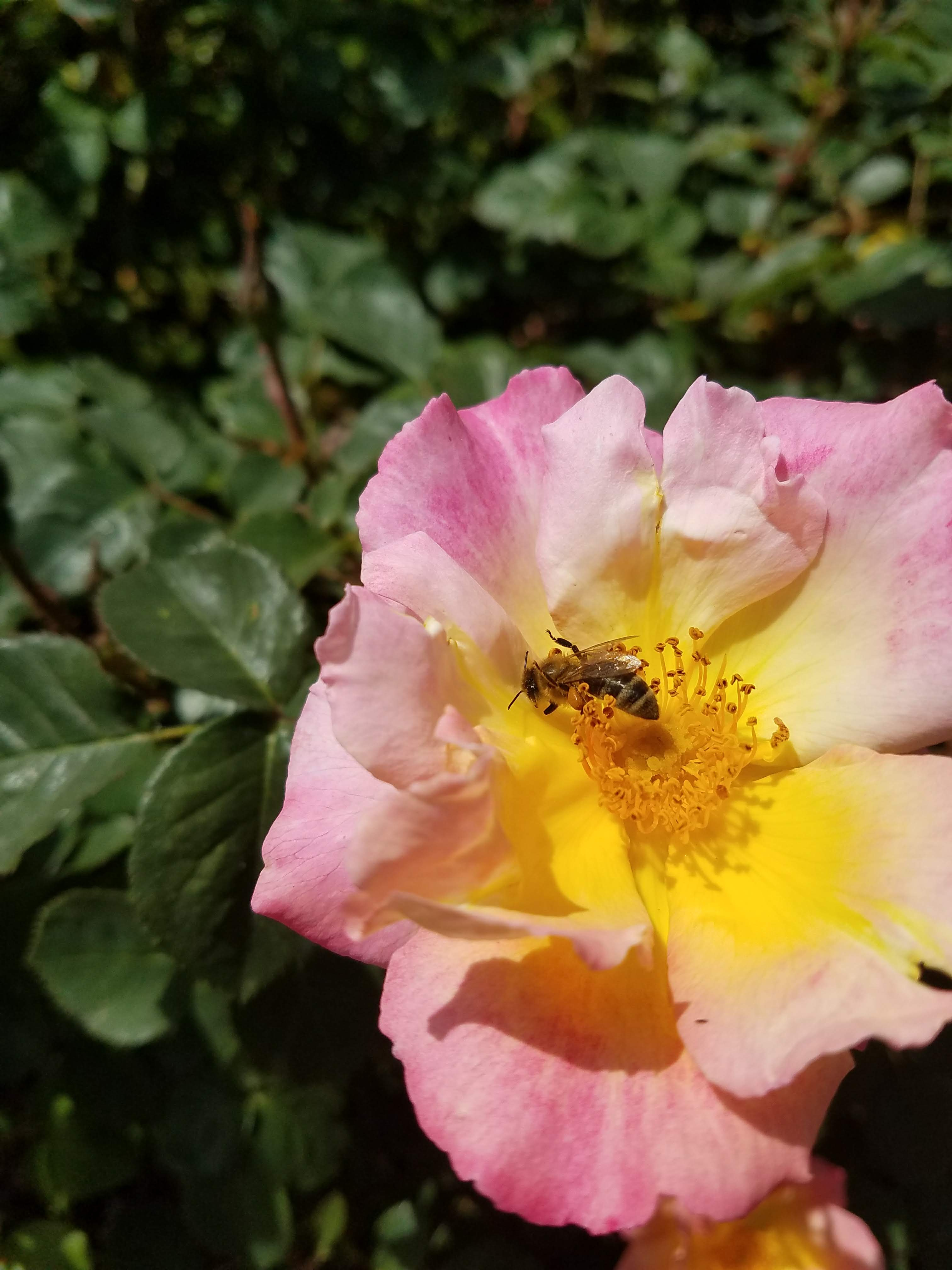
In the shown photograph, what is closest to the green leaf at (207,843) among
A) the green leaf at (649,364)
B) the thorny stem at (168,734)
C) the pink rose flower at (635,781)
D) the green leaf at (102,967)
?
the thorny stem at (168,734)

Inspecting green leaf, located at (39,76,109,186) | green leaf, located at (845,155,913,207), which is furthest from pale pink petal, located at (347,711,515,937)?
green leaf, located at (845,155,913,207)

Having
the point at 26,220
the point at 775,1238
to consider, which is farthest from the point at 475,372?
the point at 775,1238

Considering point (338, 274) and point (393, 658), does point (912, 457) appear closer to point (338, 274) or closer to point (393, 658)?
point (393, 658)

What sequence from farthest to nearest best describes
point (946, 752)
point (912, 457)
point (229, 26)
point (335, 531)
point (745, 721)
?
point (946, 752)
point (229, 26)
point (335, 531)
point (745, 721)
point (912, 457)

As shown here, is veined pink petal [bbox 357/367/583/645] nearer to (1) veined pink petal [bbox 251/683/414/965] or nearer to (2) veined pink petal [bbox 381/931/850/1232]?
(1) veined pink petal [bbox 251/683/414/965]

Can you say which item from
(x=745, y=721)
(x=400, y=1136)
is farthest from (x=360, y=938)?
(x=400, y=1136)

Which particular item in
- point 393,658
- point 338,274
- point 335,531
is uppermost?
point 338,274
